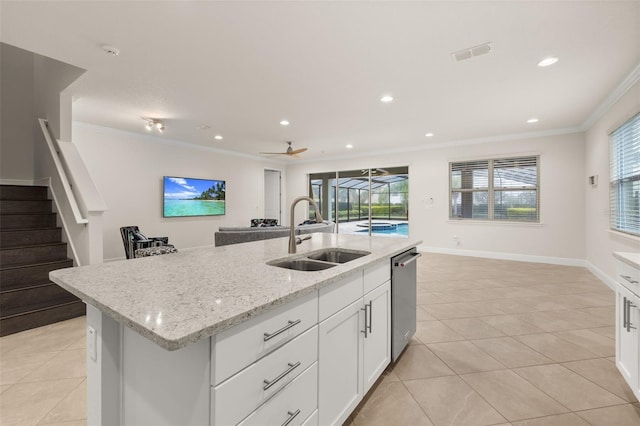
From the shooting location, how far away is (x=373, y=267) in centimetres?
176

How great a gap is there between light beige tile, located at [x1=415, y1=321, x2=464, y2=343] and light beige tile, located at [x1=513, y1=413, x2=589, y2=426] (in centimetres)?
92

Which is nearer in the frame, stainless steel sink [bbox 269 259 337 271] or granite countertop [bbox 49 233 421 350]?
granite countertop [bbox 49 233 421 350]

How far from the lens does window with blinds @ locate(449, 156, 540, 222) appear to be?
5.79 metres

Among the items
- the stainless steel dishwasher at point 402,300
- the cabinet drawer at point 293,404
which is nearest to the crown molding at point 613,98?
the stainless steel dishwasher at point 402,300

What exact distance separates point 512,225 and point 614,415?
4936mm

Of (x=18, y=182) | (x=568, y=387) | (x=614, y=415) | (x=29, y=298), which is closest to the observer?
(x=614, y=415)

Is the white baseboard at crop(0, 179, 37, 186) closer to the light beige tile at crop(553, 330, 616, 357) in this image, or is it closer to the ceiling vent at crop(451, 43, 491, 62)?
the ceiling vent at crop(451, 43, 491, 62)

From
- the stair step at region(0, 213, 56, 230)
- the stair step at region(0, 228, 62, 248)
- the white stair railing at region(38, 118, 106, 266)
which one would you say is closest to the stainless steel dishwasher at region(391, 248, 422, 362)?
the white stair railing at region(38, 118, 106, 266)

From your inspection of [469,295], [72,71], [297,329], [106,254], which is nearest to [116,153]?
[106,254]

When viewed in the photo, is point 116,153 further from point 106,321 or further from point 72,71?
point 106,321

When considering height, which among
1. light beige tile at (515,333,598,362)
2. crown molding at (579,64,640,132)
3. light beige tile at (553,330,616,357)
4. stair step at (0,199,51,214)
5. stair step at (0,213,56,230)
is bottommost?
light beige tile at (515,333,598,362)

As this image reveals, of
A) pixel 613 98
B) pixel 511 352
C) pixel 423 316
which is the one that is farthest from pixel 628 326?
pixel 613 98

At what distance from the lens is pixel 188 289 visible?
1116 millimetres

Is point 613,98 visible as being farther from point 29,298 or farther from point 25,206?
point 25,206
